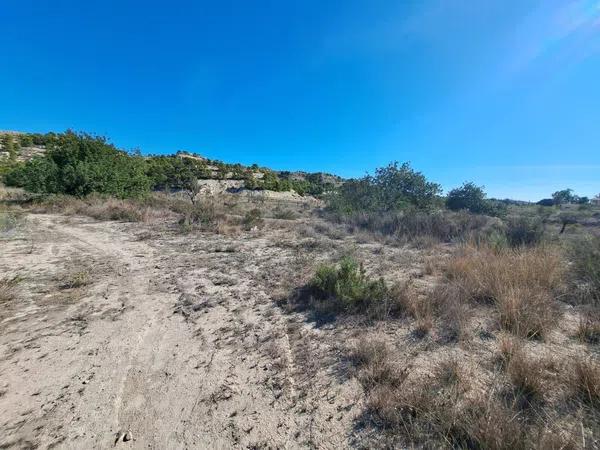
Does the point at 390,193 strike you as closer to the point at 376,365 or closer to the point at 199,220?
the point at 199,220

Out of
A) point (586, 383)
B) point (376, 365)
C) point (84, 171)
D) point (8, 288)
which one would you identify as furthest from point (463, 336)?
point (84, 171)

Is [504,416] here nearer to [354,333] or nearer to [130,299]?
[354,333]

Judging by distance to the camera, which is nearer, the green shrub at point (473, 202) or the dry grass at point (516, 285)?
the dry grass at point (516, 285)

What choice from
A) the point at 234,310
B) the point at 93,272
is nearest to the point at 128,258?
the point at 93,272

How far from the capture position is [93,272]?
17.4 feet

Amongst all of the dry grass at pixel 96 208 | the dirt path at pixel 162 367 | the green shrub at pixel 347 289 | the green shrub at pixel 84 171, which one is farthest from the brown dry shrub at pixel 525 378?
the green shrub at pixel 84 171

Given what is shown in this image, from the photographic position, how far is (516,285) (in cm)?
388

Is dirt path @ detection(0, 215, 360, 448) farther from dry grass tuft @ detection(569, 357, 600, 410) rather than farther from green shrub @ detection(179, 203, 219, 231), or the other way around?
green shrub @ detection(179, 203, 219, 231)

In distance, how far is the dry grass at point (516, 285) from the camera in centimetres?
Answer: 320

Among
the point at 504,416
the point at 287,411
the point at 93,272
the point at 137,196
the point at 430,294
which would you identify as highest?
the point at 137,196

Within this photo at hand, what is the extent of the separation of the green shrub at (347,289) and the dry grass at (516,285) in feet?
4.53

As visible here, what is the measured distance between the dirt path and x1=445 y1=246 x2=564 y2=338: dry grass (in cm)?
244

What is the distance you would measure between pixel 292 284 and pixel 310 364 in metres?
2.28

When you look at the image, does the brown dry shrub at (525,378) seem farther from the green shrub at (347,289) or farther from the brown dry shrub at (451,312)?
the green shrub at (347,289)
